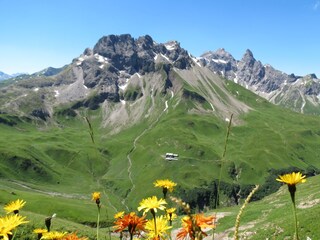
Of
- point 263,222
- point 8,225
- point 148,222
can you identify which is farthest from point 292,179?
point 263,222

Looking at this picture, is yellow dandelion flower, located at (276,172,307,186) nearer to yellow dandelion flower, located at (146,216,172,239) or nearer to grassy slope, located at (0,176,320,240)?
grassy slope, located at (0,176,320,240)

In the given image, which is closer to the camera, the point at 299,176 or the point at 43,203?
the point at 299,176

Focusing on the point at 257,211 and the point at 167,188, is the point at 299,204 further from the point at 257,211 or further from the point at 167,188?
the point at 167,188

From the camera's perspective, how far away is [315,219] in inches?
1590

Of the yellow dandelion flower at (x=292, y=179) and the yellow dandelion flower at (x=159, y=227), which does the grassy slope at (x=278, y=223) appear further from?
the yellow dandelion flower at (x=292, y=179)

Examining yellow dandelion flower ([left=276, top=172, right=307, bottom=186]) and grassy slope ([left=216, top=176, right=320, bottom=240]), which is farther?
grassy slope ([left=216, top=176, right=320, bottom=240])

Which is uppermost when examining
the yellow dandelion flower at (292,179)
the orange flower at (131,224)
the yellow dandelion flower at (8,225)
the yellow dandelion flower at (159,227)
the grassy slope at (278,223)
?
the yellow dandelion flower at (292,179)

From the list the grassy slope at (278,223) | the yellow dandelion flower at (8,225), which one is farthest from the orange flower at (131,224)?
the grassy slope at (278,223)

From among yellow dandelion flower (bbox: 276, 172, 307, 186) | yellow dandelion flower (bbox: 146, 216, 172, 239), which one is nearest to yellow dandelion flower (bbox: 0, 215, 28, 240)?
yellow dandelion flower (bbox: 146, 216, 172, 239)

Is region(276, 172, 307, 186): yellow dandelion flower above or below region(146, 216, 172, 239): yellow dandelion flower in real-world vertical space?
above

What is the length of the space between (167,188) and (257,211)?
61714 mm

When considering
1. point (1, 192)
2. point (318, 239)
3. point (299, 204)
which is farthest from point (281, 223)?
point (1, 192)

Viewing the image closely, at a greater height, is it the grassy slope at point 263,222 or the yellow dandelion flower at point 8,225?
the yellow dandelion flower at point 8,225

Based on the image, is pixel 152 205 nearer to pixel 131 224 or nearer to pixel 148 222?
pixel 131 224
